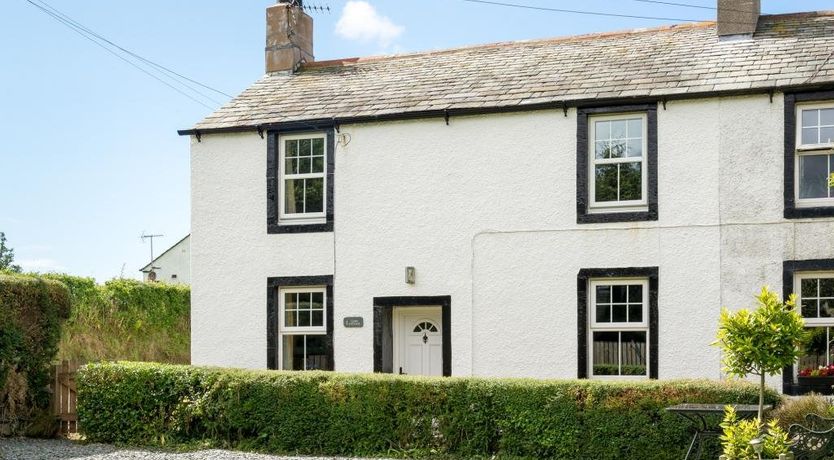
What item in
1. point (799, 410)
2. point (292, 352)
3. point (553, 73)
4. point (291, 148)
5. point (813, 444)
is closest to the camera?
point (813, 444)

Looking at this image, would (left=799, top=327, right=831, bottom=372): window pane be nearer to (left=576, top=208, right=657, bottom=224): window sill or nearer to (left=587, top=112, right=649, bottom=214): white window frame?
(left=576, top=208, right=657, bottom=224): window sill

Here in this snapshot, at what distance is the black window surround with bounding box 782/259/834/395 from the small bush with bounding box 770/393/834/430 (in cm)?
338

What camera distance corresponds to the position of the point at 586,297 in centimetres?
1645

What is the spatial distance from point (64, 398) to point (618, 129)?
33.6 feet

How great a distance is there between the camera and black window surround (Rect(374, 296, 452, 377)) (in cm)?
1731

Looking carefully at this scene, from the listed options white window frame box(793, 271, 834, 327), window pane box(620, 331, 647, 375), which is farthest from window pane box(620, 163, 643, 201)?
white window frame box(793, 271, 834, 327)

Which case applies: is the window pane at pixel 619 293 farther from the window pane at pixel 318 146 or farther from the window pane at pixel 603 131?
the window pane at pixel 318 146

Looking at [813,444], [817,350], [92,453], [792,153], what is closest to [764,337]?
[813,444]

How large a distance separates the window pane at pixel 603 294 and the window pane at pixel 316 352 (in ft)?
16.6

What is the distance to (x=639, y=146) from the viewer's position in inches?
656

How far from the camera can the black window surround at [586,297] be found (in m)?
16.1

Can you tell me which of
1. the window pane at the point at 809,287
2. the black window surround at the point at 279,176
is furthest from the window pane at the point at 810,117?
the black window surround at the point at 279,176

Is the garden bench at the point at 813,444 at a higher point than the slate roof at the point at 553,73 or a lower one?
lower

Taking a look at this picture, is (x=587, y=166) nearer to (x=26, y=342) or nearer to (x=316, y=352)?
(x=316, y=352)
